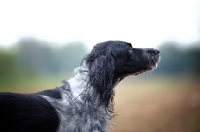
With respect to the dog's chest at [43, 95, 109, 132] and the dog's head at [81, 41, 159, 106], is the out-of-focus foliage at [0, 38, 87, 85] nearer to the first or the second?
the dog's head at [81, 41, 159, 106]

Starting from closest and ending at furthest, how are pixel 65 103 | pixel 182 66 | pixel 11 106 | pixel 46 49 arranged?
pixel 11 106
pixel 65 103
pixel 46 49
pixel 182 66

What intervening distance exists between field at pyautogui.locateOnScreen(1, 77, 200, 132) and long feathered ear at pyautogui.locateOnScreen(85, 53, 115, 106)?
2.95ft

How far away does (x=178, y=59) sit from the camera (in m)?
4.16

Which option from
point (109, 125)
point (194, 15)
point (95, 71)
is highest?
point (194, 15)

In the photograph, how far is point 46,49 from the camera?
3.91 m

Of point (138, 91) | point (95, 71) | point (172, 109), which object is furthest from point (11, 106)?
point (172, 109)

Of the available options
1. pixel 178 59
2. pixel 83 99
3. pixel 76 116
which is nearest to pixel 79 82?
pixel 83 99

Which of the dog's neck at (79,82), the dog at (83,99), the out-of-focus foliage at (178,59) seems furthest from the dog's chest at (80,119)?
the out-of-focus foliage at (178,59)

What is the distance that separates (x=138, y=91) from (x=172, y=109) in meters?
0.52

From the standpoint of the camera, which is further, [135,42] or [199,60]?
[199,60]

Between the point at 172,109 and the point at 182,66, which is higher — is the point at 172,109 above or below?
below

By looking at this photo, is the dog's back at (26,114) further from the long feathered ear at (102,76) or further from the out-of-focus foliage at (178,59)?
the out-of-focus foliage at (178,59)

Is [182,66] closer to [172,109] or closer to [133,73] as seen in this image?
[172,109]

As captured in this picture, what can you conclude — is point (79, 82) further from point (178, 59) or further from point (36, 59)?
point (178, 59)
